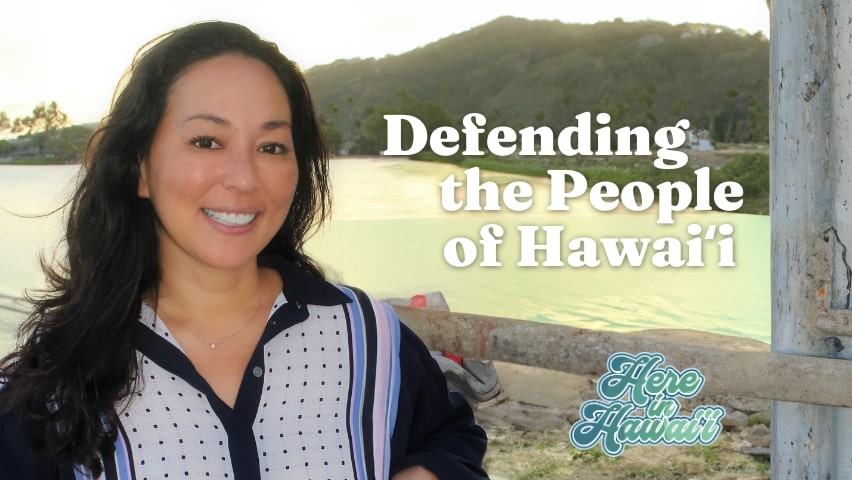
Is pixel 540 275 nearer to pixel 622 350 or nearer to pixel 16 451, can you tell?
pixel 622 350

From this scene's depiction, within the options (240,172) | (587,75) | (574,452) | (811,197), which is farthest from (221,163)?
(587,75)

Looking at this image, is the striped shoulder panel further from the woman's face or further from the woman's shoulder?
the woman's shoulder

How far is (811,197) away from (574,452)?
238cm

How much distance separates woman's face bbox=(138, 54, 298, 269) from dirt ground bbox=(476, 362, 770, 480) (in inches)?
123

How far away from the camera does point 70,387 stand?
991 millimetres

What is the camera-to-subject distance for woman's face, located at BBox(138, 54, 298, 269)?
105 centimetres

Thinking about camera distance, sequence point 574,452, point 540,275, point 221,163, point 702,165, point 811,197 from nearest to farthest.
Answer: point 221,163, point 811,197, point 574,452, point 540,275, point 702,165

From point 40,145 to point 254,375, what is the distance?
646 cm

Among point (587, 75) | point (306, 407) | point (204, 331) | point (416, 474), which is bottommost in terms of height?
point (416, 474)

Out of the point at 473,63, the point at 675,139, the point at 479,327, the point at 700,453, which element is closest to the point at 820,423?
the point at 479,327

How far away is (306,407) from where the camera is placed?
1.11 meters

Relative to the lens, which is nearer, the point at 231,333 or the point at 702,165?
the point at 231,333

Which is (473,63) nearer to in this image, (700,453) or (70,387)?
(700,453)

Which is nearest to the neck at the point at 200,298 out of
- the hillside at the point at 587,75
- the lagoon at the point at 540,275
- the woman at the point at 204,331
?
the woman at the point at 204,331
